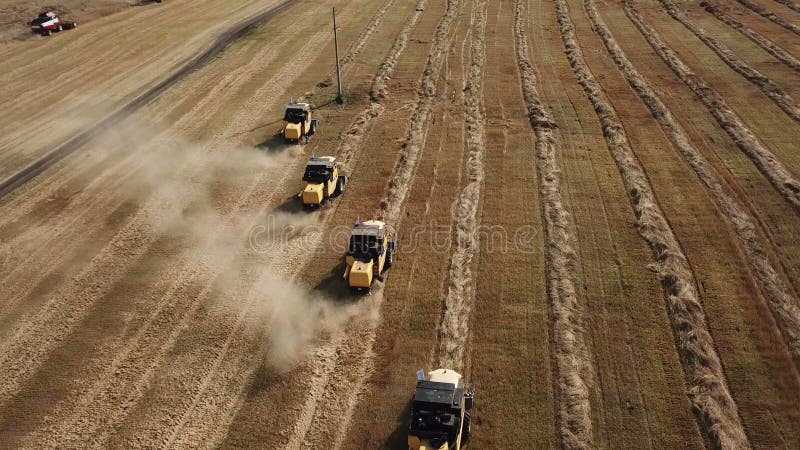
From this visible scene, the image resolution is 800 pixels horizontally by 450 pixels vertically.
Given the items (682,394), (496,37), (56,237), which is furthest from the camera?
(496,37)

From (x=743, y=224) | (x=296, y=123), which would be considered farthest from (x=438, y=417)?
(x=296, y=123)

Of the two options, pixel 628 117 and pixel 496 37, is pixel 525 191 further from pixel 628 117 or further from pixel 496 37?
pixel 496 37

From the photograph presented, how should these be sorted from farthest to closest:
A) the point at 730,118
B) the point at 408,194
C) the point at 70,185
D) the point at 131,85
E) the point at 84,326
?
the point at 131,85 → the point at 730,118 → the point at 70,185 → the point at 408,194 → the point at 84,326

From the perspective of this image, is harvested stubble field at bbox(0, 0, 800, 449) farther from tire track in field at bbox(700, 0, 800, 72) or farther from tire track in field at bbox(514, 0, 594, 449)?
tire track in field at bbox(700, 0, 800, 72)

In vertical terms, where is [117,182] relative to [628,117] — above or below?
below

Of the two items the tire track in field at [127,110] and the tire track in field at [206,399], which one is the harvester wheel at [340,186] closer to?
the tire track in field at [206,399]

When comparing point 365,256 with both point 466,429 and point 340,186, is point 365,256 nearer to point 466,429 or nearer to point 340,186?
point 340,186

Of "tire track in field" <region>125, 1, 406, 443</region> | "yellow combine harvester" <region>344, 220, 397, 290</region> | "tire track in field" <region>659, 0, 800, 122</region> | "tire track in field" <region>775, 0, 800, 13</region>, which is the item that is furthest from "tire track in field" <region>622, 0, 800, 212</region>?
"tire track in field" <region>125, 1, 406, 443</region>

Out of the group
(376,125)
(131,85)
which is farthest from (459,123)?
(131,85)
